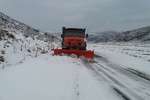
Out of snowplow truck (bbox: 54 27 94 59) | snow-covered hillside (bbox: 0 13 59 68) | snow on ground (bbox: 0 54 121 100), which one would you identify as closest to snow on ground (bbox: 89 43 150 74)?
snowplow truck (bbox: 54 27 94 59)

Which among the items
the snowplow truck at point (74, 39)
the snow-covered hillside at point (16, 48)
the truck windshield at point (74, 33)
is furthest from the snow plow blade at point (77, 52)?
the truck windshield at point (74, 33)

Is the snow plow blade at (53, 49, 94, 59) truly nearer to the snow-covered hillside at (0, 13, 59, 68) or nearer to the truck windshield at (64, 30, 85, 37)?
the snow-covered hillside at (0, 13, 59, 68)

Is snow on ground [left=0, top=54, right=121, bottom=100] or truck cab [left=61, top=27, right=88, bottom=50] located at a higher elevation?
truck cab [left=61, top=27, right=88, bottom=50]

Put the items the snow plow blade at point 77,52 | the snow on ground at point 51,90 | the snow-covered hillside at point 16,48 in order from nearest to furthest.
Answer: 1. the snow on ground at point 51,90
2. the snow-covered hillside at point 16,48
3. the snow plow blade at point 77,52

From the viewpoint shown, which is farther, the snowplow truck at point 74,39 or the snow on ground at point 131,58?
the snowplow truck at point 74,39

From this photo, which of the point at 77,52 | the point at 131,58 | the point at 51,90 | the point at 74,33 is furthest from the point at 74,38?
the point at 51,90

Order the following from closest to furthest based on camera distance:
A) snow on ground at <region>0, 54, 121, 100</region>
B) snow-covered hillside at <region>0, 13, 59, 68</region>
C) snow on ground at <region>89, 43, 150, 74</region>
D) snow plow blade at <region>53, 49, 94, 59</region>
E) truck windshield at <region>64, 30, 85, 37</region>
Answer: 1. snow on ground at <region>0, 54, 121, 100</region>
2. snow-covered hillside at <region>0, 13, 59, 68</region>
3. snow on ground at <region>89, 43, 150, 74</region>
4. snow plow blade at <region>53, 49, 94, 59</region>
5. truck windshield at <region>64, 30, 85, 37</region>

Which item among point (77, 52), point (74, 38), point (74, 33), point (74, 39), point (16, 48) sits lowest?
point (77, 52)

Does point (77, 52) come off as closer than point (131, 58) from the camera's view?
Yes

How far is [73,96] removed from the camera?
7105mm

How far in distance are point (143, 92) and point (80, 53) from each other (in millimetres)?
14934

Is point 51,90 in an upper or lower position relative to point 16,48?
lower

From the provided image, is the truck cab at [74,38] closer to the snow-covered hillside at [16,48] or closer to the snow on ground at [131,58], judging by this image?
the snow-covered hillside at [16,48]

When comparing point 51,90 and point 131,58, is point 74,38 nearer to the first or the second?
point 131,58
